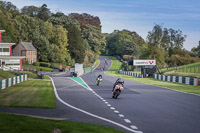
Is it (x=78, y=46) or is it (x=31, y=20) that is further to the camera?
(x=78, y=46)

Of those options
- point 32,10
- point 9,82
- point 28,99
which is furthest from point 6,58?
point 32,10

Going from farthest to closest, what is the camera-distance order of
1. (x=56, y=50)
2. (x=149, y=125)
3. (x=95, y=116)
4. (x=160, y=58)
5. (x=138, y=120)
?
(x=160, y=58) → (x=56, y=50) → (x=95, y=116) → (x=138, y=120) → (x=149, y=125)

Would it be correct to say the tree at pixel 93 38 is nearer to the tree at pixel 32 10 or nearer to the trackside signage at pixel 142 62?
the tree at pixel 32 10

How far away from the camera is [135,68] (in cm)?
10931

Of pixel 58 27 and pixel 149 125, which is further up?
pixel 58 27

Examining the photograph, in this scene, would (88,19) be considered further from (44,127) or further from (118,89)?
(44,127)

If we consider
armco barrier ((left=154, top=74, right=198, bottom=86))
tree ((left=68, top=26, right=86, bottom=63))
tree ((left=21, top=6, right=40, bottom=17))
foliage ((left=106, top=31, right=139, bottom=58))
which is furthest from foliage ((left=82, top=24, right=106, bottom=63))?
armco barrier ((left=154, top=74, right=198, bottom=86))

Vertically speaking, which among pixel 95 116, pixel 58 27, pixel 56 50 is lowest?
pixel 95 116

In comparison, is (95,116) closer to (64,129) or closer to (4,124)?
(64,129)

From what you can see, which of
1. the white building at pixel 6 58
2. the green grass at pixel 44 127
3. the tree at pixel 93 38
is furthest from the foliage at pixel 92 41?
the green grass at pixel 44 127

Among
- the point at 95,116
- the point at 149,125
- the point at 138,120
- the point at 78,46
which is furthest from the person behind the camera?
the point at 78,46

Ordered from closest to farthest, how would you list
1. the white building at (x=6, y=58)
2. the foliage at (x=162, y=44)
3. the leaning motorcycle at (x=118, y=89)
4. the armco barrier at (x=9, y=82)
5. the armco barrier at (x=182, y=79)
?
1. the leaning motorcycle at (x=118, y=89)
2. the armco barrier at (x=9, y=82)
3. the armco barrier at (x=182, y=79)
4. the white building at (x=6, y=58)
5. the foliage at (x=162, y=44)

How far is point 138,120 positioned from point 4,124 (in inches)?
194

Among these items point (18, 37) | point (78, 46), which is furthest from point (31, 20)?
point (78, 46)
